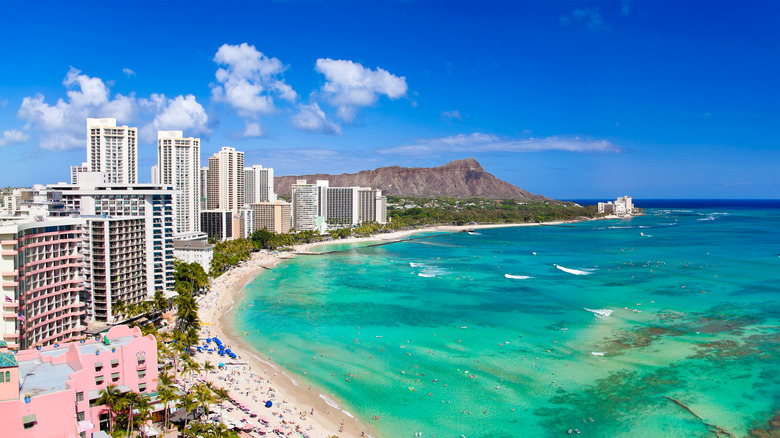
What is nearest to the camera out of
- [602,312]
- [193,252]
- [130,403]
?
[130,403]

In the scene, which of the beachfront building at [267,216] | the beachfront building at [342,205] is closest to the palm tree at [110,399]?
the beachfront building at [267,216]

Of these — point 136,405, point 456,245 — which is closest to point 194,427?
point 136,405

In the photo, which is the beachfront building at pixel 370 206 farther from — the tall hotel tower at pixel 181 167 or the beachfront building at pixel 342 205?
the tall hotel tower at pixel 181 167

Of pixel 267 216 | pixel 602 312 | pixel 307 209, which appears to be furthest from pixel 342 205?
pixel 602 312

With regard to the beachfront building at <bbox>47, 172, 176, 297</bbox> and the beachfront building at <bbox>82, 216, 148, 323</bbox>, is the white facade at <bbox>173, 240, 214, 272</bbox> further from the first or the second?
the beachfront building at <bbox>82, 216, 148, 323</bbox>

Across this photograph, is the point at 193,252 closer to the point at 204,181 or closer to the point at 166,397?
the point at 166,397

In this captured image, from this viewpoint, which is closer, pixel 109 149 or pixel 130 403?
pixel 130 403

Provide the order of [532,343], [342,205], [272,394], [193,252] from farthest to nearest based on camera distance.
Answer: [342,205] < [193,252] < [532,343] < [272,394]
